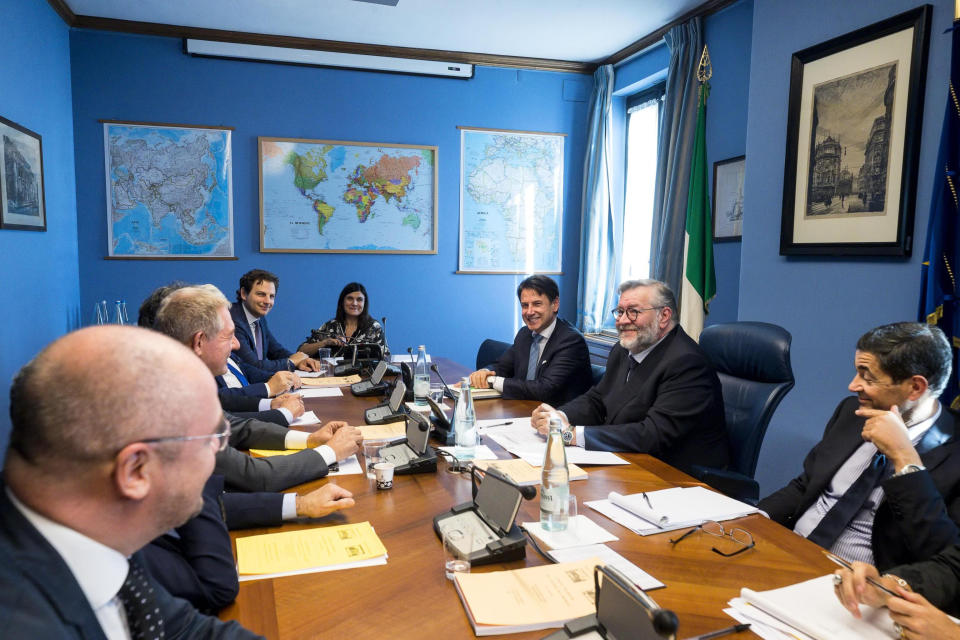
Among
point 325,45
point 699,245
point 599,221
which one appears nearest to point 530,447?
point 699,245

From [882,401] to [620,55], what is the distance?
4.21 m

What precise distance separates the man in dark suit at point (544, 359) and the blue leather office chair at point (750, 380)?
0.89 m

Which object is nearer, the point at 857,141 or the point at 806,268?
the point at 857,141

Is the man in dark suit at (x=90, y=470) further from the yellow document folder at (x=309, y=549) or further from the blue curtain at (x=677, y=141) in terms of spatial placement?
the blue curtain at (x=677, y=141)

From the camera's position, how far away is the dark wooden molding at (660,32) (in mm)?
3986

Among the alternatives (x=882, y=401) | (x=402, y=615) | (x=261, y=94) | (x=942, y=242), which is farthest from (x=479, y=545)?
(x=261, y=94)

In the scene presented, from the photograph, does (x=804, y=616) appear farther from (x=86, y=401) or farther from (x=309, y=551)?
(x=86, y=401)

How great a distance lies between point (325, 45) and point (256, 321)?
7.64 ft

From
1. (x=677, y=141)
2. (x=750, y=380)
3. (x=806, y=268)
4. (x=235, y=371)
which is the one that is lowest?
(x=235, y=371)

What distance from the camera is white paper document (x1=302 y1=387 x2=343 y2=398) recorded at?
9.98 feet

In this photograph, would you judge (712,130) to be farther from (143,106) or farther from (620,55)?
(143,106)

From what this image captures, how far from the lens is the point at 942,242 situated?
2277 mm

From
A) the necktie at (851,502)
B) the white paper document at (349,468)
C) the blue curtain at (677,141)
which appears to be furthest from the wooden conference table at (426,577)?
the blue curtain at (677,141)

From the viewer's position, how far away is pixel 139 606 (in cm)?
88
